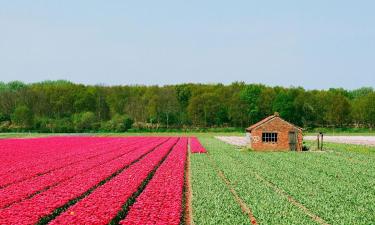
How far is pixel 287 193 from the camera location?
2220 cm

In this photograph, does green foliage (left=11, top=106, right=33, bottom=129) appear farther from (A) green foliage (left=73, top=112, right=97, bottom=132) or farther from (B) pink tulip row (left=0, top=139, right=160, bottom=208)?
(B) pink tulip row (left=0, top=139, right=160, bottom=208)

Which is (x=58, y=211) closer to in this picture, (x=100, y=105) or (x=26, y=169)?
(x=26, y=169)

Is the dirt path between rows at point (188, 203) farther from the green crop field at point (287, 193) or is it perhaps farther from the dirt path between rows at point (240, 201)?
the dirt path between rows at point (240, 201)

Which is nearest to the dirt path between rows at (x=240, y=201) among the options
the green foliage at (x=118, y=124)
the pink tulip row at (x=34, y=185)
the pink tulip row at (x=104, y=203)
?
the pink tulip row at (x=104, y=203)

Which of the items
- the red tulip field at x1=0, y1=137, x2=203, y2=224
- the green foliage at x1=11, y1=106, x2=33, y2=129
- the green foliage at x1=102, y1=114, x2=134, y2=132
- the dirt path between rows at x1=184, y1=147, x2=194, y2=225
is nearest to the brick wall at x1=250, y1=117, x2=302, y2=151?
the red tulip field at x1=0, y1=137, x2=203, y2=224

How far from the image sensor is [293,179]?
2705 centimetres

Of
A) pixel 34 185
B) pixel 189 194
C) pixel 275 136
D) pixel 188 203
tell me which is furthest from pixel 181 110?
pixel 188 203

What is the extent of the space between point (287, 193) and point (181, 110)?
133 m

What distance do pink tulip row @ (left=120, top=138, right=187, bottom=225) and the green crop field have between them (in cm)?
82

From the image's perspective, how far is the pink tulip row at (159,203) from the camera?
15.3 m

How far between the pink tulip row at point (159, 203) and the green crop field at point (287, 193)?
82cm

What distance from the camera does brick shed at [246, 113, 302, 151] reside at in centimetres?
5356

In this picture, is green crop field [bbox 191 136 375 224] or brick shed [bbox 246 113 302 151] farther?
brick shed [bbox 246 113 302 151]

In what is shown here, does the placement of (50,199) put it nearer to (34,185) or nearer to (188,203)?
(34,185)
